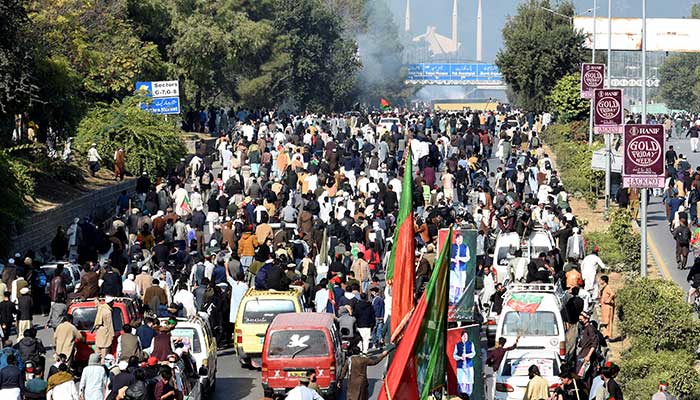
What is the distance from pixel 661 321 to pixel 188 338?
7129 mm

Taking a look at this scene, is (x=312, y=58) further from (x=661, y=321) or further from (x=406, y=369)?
(x=406, y=369)

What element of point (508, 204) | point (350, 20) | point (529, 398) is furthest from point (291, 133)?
point (350, 20)

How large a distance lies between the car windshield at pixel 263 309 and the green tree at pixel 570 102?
42590mm

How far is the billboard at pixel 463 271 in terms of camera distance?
2156cm

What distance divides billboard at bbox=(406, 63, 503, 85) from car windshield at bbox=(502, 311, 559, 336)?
126m

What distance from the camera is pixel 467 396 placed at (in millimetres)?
16859

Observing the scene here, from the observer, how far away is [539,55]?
241 feet

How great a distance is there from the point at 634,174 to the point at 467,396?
8.97 metres

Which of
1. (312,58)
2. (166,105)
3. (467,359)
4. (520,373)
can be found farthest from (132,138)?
(312,58)

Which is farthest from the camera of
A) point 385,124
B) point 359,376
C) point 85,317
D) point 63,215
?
point 385,124

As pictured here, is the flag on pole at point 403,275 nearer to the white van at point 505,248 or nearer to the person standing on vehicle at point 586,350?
the person standing on vehicle at point 586,350

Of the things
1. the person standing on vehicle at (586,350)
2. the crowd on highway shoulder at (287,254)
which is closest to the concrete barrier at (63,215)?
the crowd on highway shoulder at (287,254)

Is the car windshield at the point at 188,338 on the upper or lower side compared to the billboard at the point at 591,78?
lower

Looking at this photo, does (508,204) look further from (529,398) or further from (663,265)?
(529,398)
